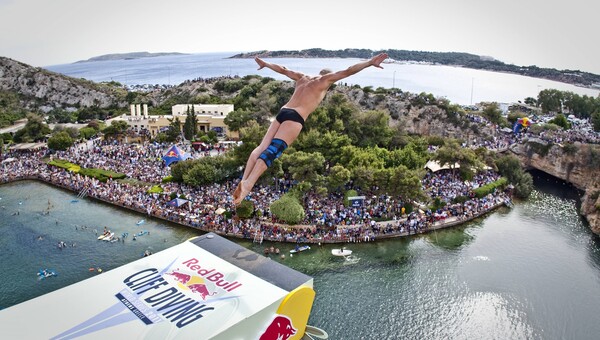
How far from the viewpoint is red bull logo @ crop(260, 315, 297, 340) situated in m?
15.3

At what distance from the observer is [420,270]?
26469 mm

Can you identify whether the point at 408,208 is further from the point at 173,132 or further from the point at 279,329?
the point at 173,132

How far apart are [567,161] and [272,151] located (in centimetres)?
4615

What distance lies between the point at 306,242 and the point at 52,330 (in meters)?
17.9

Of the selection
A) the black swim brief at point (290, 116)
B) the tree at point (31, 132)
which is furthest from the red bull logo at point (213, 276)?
the tree at point (31, 132)

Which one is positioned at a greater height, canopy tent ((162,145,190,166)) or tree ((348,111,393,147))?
tree ((348,111,393,147))

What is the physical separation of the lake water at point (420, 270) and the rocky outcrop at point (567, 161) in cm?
964

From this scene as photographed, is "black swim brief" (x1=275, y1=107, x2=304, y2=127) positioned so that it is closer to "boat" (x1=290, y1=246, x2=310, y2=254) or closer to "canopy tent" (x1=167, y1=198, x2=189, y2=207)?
"boat" (x1=290, y1=246, x2=310, y2=254)

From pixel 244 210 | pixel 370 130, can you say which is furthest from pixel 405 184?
pixel 370 130

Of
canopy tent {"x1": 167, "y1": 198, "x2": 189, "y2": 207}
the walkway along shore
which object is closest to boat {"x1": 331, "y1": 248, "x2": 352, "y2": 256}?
the walkway along shore

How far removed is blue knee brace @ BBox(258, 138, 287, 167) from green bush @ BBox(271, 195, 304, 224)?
19.5 meters

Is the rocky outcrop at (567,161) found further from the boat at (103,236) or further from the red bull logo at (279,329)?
the boat at (103,236)

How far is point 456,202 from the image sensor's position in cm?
3575

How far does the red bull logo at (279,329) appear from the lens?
15.3 m
